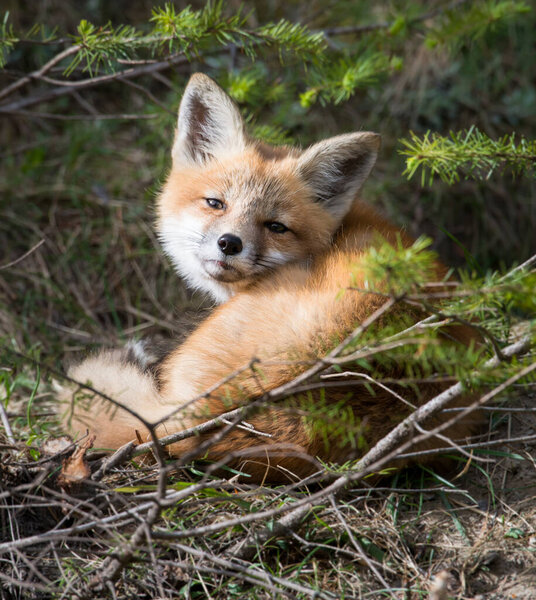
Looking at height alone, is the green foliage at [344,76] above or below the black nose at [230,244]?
above

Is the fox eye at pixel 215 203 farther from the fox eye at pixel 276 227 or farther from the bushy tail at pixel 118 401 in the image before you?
the bushy tail at pixel 118 401

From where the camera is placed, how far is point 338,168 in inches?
110

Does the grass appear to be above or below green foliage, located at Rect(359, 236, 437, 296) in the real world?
below

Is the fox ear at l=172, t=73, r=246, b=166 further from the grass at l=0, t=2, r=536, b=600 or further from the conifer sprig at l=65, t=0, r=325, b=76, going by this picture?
the grass at l=0, t=2, r=536, b=600

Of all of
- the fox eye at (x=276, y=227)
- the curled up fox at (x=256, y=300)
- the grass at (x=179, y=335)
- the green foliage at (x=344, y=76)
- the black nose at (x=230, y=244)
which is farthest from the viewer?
the green foliage at (x=344, y=76)

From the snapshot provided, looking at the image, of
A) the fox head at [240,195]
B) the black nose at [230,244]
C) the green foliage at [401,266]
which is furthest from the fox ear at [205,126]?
the green foliage at [401,266]

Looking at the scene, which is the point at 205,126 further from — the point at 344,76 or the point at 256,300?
the point at 256,300

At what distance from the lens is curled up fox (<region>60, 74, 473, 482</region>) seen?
1.89 meters

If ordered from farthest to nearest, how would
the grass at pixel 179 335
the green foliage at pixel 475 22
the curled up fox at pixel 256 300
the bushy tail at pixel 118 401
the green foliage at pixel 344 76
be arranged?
the green foliage at pixel 475 22 < the green foliage at pixel 344 76 < the bushy tail at pixel 118 401 < the curled up fox at pixel 256 300 < the grass at pixel 179 335

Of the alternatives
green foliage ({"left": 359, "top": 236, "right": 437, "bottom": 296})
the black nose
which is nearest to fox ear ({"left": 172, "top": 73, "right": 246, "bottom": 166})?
the black nose

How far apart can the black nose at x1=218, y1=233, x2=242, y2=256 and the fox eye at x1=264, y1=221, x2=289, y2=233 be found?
0.71 ft

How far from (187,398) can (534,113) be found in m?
3.80

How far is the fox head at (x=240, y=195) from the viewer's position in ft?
8.43

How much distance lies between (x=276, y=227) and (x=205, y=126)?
720mm
